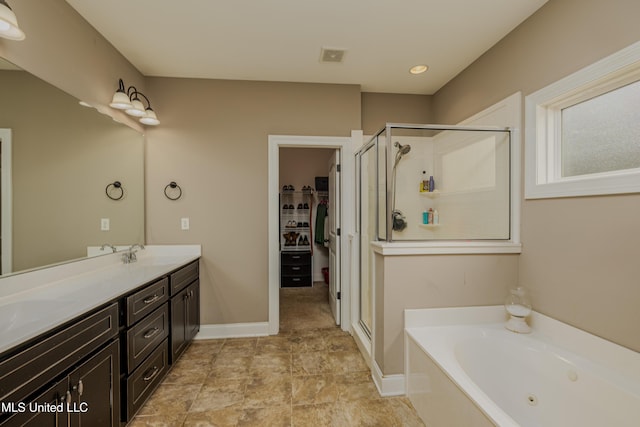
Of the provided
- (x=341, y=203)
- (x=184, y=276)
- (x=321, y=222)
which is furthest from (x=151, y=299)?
(x=321, y=222)

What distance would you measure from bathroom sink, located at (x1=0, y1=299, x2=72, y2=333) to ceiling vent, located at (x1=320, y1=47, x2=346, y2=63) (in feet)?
7.92

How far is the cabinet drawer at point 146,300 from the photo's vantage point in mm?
1607

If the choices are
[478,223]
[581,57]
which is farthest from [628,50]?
[478,223]

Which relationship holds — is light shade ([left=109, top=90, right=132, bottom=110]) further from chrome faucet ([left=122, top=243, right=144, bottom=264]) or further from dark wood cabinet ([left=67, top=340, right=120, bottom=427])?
dark wood cabinet ([left=67, top=340, right=120, bottom=427])

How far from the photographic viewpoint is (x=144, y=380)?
1.76 meters

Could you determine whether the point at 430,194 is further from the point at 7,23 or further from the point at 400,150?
the point at 7,23

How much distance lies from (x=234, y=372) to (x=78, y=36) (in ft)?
8.92

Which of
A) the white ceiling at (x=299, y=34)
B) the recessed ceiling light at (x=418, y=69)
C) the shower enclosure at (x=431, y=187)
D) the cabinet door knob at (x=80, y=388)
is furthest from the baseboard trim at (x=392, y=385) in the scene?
the recessed ceiling light at (x=418, y=69)

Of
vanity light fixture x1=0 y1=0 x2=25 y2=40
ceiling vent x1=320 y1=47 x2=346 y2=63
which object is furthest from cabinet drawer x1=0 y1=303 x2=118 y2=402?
A: ceiling vent x1=320 y1=47 x2=346 y2=63

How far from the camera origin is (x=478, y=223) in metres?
2.27

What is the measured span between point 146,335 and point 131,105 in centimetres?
181

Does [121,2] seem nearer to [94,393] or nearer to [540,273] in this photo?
[94,393]

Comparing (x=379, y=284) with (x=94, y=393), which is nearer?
(x=94, y=393)

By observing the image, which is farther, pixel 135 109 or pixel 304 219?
pixel 304 219
